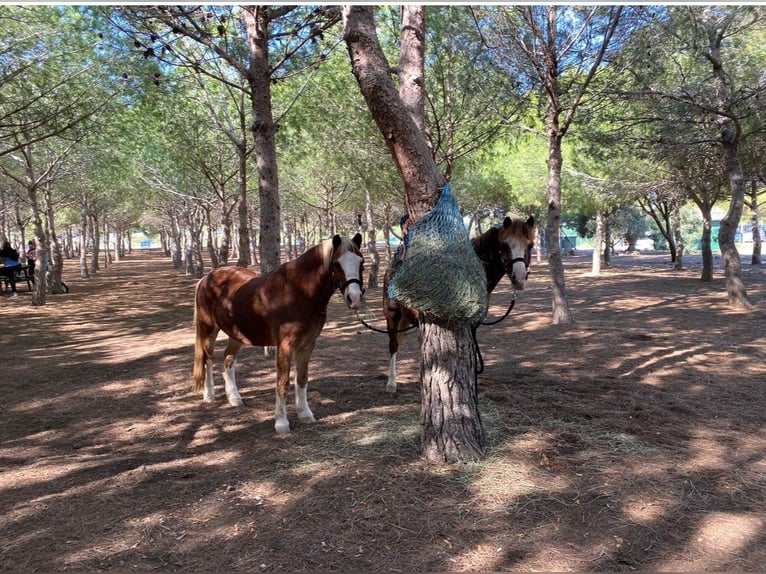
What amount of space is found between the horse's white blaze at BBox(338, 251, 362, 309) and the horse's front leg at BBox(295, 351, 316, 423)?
888 mm

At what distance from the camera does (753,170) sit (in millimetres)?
15625

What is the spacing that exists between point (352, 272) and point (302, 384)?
131cm

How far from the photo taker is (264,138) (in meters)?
7.14

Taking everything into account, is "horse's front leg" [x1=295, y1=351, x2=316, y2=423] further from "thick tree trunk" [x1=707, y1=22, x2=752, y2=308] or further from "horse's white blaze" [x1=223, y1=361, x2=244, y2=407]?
"thick tree trunk" [x1=707, y1=22, x2=752, y2=308]

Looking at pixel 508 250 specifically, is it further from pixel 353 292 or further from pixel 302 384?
pixel 302 384

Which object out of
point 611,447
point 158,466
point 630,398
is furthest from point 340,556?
point 630,398

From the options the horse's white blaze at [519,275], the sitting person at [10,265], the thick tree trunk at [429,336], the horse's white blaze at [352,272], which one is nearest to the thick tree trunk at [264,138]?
the horse's white blaze at [352,272]

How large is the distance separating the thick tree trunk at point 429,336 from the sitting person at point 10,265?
706 inches

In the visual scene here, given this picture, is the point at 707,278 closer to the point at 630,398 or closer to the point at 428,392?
the point at 630,398

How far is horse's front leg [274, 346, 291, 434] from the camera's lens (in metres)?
4.25

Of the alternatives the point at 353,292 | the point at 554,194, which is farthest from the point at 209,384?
the point at 554,194

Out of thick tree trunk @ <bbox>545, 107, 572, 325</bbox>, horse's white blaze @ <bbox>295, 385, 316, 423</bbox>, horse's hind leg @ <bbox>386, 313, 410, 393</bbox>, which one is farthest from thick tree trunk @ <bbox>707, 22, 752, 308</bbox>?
horse's white blaze @ <bbox>295, 385, 316, 423</bbox>

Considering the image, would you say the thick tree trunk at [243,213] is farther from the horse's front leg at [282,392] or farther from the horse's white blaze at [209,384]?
the horse's front leg at [282,392]

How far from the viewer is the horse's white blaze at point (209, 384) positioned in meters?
5.33
